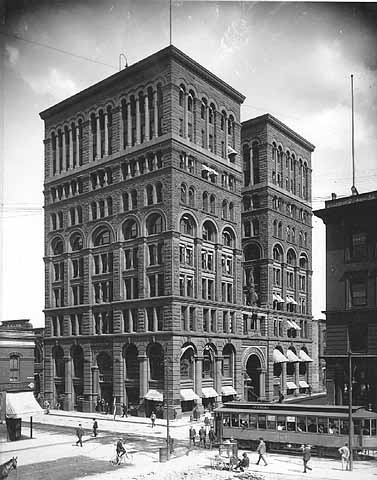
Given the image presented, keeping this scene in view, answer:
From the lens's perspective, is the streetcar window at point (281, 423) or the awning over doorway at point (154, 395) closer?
the streetcar window at point (281, 423)

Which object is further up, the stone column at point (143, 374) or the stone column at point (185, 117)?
the stone column at point (185, 117)

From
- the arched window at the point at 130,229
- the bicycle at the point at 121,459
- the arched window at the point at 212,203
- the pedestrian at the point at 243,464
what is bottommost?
the bicycle at the point at 121,459

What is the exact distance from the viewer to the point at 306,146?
7881cm

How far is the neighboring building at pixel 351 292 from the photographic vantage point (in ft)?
145

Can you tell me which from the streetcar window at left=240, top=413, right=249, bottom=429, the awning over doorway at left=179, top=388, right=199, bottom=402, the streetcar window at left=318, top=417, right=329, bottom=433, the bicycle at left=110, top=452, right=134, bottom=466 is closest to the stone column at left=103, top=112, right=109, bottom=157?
the awning over doorway at left=179, top=388, right=199, bottom=402

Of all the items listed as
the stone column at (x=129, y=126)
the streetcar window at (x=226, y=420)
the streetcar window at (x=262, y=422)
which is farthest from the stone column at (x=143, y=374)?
Result: the streetcar window at (x=262, y=422)

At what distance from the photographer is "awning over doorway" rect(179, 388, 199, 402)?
55.1 m

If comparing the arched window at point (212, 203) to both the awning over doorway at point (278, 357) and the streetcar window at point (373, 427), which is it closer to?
the awning over doorway at point (278, 357)

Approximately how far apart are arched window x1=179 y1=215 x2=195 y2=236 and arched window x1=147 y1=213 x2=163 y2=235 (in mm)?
1829

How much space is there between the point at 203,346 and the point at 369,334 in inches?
737

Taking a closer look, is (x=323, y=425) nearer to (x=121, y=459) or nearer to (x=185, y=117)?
(x=121, y=459)

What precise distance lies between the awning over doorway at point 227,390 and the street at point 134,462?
15833 millimetres

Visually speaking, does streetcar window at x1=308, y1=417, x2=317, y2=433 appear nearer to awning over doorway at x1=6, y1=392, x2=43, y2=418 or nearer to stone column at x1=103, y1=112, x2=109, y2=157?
awning over doorway at x1=6, y1=392, x2=43, y2=418

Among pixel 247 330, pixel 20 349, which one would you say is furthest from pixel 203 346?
pixel 20 349
